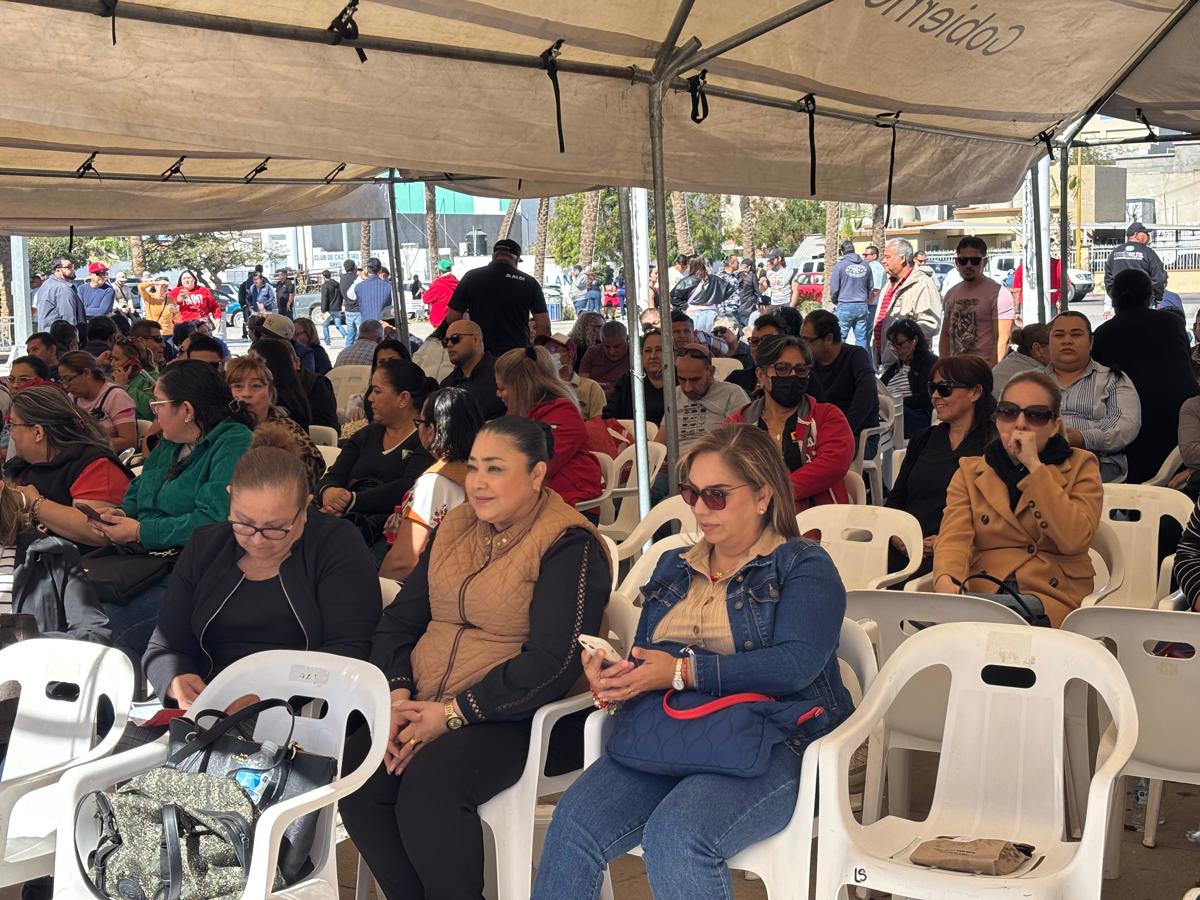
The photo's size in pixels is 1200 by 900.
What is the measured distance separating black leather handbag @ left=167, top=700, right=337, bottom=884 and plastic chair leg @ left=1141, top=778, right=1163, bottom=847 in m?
2.20

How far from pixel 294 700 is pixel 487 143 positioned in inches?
92.4

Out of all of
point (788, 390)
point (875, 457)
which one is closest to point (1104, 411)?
point (788, 390)

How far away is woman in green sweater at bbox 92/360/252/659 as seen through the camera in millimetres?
4578

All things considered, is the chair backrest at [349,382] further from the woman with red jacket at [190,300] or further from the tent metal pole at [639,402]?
the woman with red jacket at [190,300]

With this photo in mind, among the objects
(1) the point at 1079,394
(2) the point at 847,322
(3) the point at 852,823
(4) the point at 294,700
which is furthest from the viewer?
(2) the point at 847,322

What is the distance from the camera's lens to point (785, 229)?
46.7 meters

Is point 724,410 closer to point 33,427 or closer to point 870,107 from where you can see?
point 870,107

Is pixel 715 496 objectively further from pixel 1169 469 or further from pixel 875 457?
pixel 875 457

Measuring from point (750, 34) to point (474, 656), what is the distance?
254 cm

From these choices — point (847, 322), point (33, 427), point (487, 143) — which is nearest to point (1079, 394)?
point (487, 143)

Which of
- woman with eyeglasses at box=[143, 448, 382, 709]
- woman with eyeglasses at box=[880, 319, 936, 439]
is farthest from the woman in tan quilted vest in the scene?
woman with eyeglasses at box=[880, 319, 936, 439]

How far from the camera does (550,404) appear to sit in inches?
223

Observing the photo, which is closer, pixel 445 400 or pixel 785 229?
pixel 445 400

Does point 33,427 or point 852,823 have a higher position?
point 33,427
